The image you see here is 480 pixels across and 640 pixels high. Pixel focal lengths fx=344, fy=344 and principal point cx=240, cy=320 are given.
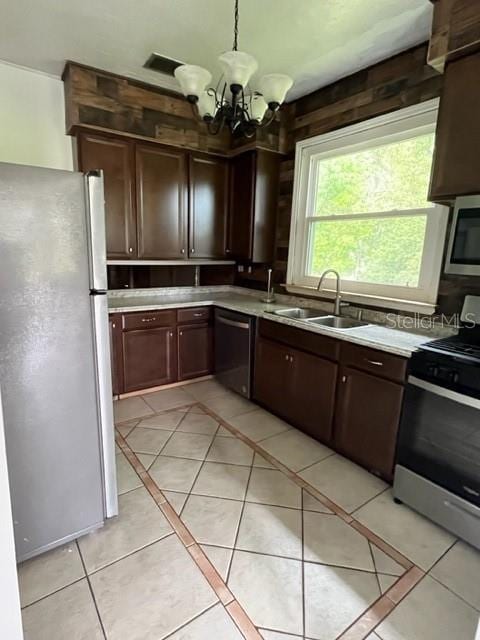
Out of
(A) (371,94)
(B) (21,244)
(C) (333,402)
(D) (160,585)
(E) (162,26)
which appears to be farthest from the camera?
(A) (371,94)

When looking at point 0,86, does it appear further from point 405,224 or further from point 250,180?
point 405,224

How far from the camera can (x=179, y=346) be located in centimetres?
349

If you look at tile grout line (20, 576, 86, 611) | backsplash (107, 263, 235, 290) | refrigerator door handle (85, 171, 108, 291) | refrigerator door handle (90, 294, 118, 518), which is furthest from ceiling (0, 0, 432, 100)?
tile grout line (20, 576, 86, 611)

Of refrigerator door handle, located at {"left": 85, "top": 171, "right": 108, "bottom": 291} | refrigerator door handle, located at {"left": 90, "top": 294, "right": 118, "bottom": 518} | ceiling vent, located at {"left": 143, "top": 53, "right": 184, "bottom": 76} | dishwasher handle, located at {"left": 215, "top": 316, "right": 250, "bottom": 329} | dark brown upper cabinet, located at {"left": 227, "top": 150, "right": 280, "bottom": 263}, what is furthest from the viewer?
dark brown upper cabinet, located at {"left": 227, "top": 150, "right": 280, "bottom": 263}

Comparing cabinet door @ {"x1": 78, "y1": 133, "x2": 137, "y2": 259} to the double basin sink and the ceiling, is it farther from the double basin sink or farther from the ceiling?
the double basin sink

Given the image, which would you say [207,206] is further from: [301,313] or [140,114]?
[301,313]

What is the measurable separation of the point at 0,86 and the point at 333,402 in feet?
11.6

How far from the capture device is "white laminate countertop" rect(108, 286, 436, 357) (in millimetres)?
2131

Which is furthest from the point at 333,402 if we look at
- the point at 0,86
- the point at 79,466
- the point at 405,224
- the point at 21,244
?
Result: the point at 0,86

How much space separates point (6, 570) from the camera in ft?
2.78

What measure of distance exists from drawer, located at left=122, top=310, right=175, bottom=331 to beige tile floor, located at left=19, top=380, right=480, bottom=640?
1.19 metres

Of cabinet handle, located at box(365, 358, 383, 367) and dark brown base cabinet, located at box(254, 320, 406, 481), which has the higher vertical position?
cabinet handle, located at box(365, 358, 383, 367)

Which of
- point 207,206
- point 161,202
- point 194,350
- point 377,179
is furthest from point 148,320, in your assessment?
point 377,179

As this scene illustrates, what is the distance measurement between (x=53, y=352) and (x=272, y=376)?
1861mm
